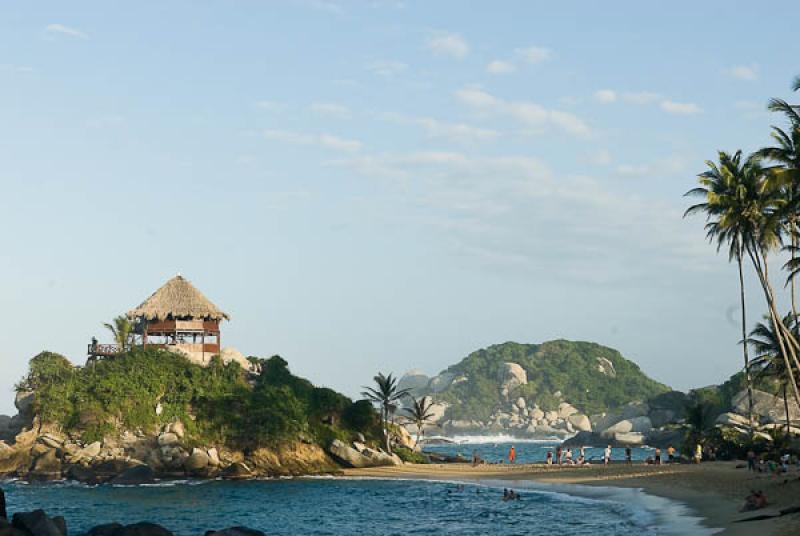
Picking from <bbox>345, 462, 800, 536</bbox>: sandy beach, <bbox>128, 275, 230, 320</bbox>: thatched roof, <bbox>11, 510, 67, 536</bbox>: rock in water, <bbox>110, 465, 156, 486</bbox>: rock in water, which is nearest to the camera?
<bbox>11, 510, 67, 536</bbox>: rock in water

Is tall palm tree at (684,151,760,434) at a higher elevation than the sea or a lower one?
higher

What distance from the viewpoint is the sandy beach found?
36.7m

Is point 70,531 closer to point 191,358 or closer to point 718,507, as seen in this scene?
point 718,507

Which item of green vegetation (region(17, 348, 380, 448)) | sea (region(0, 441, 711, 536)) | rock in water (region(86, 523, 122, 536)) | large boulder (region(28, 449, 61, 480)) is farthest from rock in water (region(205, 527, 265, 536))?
green vegetation (region(17, 348, 380, 448))

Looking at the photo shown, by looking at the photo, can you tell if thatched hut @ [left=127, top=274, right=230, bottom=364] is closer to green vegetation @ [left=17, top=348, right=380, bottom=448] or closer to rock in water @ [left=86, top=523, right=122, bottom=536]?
green vegetation @ [left=17, top=348, right=380, bottom=448]

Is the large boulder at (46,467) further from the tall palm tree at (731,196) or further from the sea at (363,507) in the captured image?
the tall palm tree at (731,196)

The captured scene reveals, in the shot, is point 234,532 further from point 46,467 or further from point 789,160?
point 46,467

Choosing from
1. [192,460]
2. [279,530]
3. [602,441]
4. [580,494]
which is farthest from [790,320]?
[602,441]

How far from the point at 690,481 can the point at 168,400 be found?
5048 cm

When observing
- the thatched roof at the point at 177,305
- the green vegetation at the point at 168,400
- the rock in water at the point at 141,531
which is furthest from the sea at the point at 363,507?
the thatched roof at the point at 177,305

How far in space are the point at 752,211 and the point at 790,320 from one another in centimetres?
2333

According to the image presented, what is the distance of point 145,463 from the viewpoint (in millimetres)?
77688

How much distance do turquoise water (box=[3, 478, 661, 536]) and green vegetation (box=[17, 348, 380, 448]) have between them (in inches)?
350

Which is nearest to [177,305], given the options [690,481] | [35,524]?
[690,481]
